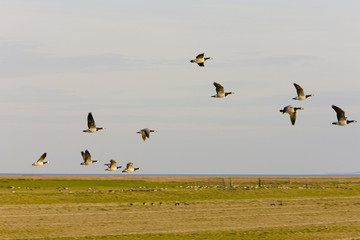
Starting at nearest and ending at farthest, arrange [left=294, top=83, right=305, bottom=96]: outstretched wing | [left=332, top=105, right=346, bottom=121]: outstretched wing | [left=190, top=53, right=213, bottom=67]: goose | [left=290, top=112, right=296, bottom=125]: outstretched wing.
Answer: [left=190, top=53, right=213, bottom=67]: goose < [left=294, top=83, right=305, bottom=96]: outstretched wing < [left=332, top=105, right=346, bottom=121]: outstretched wing < [left=290, top=112, right=296, bottom=125]: outstretched wing

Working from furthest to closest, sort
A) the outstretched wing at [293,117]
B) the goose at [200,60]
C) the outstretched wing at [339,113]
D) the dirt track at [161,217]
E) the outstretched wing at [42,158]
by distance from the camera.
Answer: the outstretched wing at [42,158]
the dirt track at [161,217]
the outstretched wing at [293,117]
the outstretched wing at [339,113]
the goose at [200,60]

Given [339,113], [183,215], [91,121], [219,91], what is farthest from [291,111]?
[183,215]

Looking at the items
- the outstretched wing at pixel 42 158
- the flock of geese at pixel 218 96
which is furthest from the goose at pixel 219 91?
the outstretched wing at pixel 42 158

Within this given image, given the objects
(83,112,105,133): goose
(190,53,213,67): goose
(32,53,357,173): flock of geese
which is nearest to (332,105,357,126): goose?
(32,53,357,173): flock of geese

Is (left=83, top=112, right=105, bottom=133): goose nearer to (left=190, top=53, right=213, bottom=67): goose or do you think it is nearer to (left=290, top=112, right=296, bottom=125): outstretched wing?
(left=190, top=53, right=213, bottom=67): goose

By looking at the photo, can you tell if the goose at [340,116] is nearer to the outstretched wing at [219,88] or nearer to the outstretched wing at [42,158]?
the outstretched wing at [219,88]

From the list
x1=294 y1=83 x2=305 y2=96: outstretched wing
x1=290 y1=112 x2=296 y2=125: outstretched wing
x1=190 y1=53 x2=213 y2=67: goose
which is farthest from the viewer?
x1=290 y1=112 x2=296 y2=125: outstretched wing

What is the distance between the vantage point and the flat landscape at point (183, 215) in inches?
1684

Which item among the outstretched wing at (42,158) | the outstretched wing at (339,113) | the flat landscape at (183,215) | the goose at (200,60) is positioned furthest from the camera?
the outstretched wing at (42,158)

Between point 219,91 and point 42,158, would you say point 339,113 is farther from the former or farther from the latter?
point 42,158

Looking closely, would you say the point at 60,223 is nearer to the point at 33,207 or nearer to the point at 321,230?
the point at 33,207

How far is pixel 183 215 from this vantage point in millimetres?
53406

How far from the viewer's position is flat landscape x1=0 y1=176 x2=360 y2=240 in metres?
42.8

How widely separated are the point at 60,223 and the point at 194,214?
12117mm
